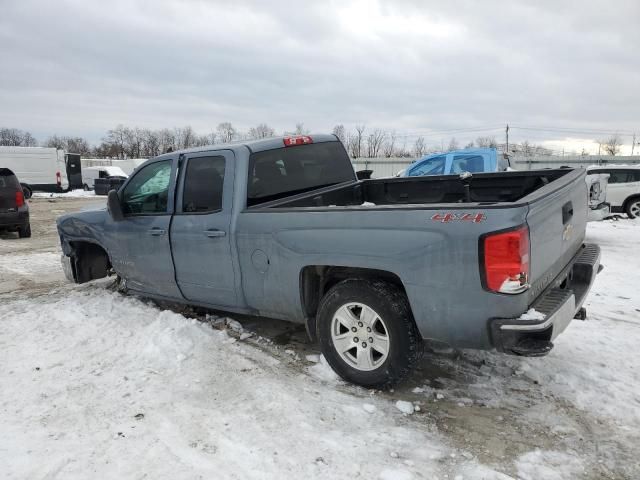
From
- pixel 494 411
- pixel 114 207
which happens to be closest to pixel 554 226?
pixel 494 411

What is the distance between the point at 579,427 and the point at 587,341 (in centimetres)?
148

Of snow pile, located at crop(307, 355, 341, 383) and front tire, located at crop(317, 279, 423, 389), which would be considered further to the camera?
snow pile, located at crop(307, 355, 341, 383)

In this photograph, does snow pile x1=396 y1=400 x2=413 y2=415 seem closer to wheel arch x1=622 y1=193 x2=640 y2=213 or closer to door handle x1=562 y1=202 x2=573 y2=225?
door handle x1=562 y1=202 x2=573 y2=225

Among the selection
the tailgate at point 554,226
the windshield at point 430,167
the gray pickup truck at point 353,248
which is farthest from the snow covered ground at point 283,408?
the windshield at point 430,167

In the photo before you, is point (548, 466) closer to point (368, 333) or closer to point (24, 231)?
point (368, 333)


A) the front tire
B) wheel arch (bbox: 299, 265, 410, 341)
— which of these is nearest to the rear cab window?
wheel arch (bbox: 299, 265, 410, 341)

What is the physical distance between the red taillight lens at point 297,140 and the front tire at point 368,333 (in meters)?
1.70

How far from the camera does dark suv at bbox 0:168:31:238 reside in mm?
10789

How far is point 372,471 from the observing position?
2547mm

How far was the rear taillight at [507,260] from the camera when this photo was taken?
2676mm

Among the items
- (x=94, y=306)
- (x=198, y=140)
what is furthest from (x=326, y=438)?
(x=198, y=140)

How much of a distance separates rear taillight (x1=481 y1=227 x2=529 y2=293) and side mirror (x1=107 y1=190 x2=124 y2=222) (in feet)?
12.2

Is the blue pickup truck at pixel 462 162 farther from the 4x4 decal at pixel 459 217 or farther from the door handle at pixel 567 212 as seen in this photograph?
the 4x4 decal at pixel 459 217

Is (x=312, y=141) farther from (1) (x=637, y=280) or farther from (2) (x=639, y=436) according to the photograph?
(1) (x=637, y=280)
